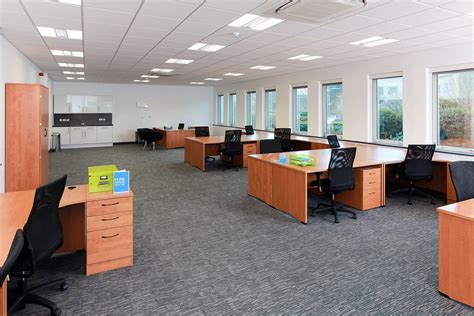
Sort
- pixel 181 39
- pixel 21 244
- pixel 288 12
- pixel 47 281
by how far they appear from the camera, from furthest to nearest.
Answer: pixel 181 39
pixel 288 12
pixel 47 281
pixel 21 244

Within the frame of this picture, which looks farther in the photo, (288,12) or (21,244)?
(288,12)

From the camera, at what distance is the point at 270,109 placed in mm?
12039

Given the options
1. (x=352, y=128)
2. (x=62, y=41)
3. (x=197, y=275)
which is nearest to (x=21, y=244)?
(x=197, y=275)

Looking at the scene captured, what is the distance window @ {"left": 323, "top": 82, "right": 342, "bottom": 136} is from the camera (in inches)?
352

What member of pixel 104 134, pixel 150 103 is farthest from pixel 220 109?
pixel 104 134

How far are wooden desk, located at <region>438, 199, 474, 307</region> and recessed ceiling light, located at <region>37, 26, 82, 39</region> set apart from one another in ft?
18.1

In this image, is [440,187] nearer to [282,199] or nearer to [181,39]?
[282,199]

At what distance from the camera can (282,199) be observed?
4.69 meters

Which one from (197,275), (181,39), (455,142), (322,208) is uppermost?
(181,39)

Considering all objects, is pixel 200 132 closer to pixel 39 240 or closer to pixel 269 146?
pixel 269 146

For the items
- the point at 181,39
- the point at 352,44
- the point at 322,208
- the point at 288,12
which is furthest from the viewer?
the point at 352,44

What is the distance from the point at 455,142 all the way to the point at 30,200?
7.14 m

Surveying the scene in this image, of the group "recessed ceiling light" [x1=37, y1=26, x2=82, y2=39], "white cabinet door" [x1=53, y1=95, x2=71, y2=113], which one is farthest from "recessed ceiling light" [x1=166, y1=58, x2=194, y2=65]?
"white cabinet door" [x1=53, y1=95, x2=71, y2=113]

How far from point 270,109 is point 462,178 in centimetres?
927
